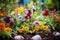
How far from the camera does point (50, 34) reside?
6.05 m

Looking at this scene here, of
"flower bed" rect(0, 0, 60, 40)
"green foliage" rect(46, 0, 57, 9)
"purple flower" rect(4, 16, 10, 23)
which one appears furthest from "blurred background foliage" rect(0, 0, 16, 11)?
"green foliage" rect(46, 0, 57, 9)

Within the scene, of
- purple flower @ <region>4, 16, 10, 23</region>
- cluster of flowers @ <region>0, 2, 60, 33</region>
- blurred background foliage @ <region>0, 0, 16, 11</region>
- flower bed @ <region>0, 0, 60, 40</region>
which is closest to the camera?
flower bed @ <region>0, 0, 60, 40</region>

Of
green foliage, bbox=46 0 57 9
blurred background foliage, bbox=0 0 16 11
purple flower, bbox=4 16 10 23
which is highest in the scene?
green foliage, bbox=46 0 57 9

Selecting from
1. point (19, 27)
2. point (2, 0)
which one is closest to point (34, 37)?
point (19, 27)

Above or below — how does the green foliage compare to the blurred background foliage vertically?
above

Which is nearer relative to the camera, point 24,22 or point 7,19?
point 7,19

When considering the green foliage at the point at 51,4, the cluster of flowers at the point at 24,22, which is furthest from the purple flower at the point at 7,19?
the green foliage at the point at 51,4

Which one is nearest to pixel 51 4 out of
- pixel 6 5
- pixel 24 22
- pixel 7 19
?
pixel 6 5

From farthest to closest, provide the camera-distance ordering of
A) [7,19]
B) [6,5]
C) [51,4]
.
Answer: [51,4] < [6,5] < [7,19]

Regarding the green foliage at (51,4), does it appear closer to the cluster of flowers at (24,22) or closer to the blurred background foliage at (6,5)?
the cluster of flowers at (24,22)

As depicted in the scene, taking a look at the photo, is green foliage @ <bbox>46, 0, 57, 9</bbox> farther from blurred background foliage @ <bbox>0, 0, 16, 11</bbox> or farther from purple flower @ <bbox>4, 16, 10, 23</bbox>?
purple flower @ <bbox>4, 16, 10, 23</bbox>

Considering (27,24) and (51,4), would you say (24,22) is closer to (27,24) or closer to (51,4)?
(27,24)

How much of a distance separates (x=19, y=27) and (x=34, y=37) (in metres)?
0.71

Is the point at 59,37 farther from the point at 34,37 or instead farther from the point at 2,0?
the point at 2,0
